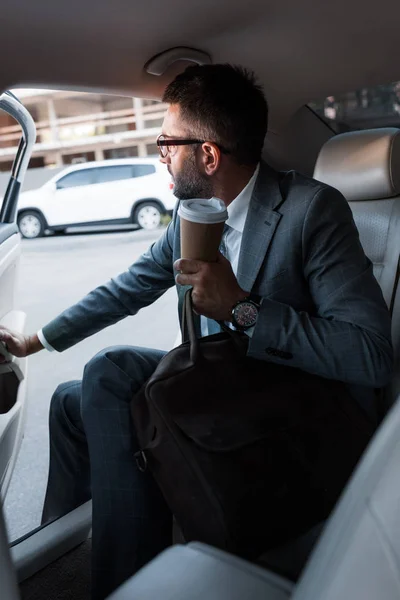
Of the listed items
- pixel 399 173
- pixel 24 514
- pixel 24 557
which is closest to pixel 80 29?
pixel 399 173

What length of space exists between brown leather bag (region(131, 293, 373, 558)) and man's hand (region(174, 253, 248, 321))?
1.2 inches

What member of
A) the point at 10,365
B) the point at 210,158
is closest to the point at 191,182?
the point at 210,158

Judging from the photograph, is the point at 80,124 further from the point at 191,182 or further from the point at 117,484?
the point at 117,484

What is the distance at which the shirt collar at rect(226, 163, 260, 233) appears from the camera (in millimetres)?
1492

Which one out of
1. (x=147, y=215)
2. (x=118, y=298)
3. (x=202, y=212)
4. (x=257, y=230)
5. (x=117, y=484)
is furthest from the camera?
(x=147, y=215)

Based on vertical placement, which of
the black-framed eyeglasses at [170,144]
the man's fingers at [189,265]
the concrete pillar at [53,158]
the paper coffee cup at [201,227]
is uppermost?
the concrete pillar at [53,158]

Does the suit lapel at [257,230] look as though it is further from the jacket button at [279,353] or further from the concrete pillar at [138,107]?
the concrete pillar at [138,107]

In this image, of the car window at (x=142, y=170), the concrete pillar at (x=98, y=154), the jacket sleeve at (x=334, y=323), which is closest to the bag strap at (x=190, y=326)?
the jacket sleeve at (x=334, y=323)

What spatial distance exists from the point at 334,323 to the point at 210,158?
1.65 feet

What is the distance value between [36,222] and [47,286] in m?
1.53

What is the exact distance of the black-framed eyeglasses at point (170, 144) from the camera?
4.80 ft

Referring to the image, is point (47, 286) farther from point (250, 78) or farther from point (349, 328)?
point (349, 328)

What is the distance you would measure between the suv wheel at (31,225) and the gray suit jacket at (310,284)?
14.9ft

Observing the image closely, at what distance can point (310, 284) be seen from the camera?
1.35 meters
